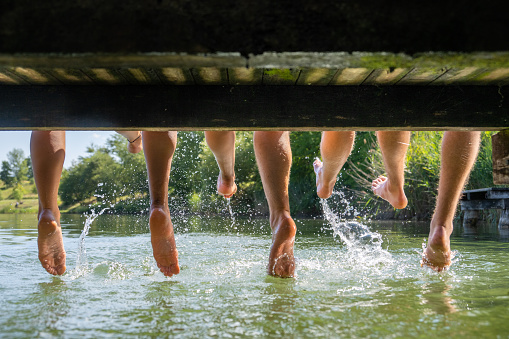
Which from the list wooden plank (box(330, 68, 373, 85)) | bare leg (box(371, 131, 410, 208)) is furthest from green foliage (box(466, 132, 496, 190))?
wooden plank (box(330, 68, 373, 85))

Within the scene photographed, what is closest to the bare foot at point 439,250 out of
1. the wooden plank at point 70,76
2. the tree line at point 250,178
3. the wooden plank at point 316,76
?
the wooden plank at point 316,76

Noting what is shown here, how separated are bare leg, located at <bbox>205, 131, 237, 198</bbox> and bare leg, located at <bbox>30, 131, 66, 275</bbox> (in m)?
1.22

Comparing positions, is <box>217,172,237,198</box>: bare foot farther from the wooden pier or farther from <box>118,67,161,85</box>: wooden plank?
the wooden pier

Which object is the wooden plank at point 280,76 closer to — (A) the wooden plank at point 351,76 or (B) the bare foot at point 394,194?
(A) the wooden plank at point 351,76

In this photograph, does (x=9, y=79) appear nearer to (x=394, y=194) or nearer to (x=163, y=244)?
(x=163, y=244)

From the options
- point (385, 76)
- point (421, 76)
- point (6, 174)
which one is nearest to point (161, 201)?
point (385, 76)

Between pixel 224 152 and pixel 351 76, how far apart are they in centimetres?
209

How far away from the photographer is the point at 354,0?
147cm

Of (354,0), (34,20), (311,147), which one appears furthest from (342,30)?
(311,147)

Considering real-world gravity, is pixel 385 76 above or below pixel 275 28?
above

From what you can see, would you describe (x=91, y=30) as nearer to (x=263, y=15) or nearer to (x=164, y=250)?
(x=263, y=15)

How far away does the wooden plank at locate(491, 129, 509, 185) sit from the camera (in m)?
2.77

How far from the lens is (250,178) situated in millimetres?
24125

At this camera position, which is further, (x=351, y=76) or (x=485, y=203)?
(x=485, y=203)
